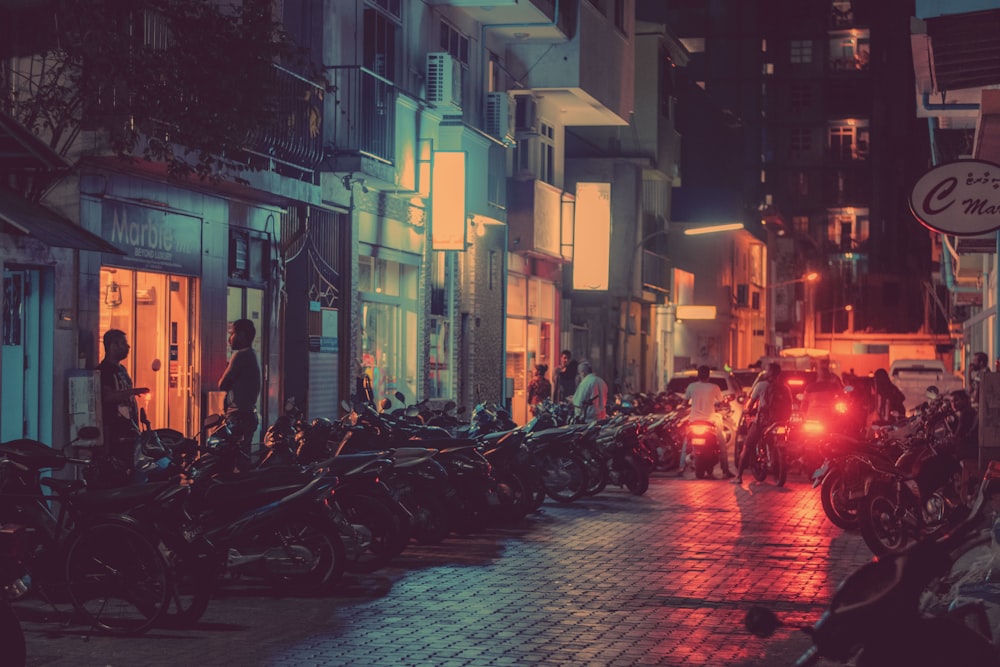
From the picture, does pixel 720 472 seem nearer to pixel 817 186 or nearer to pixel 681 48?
pixel 681 48

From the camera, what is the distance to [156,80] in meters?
16.1

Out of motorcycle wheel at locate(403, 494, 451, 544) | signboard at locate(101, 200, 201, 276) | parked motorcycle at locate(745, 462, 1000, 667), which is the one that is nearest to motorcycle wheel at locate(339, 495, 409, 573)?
motorcycle wheel at locate(403, 494, 451, 544)

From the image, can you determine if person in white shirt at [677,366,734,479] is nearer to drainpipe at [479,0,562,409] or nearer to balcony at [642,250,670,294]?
drainpipe at [479,0,562,409]

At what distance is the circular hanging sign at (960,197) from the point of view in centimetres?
1342

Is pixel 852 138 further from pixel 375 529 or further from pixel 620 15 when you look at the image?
pixel 375 529

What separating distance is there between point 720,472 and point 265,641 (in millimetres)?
A: 17737

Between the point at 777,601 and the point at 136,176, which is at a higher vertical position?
the point at 136,176

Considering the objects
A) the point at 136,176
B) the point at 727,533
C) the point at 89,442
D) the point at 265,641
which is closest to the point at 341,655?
the point at 265,641

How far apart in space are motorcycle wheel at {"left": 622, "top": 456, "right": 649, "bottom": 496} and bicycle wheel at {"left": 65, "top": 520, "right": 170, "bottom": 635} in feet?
38.5

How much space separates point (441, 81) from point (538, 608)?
18.5 m

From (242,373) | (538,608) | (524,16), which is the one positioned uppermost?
(524,16)

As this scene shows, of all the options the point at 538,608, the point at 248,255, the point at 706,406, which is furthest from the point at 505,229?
the point at 538,608

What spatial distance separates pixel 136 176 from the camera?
18734mm

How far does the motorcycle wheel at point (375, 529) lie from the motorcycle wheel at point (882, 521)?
14.9ft
